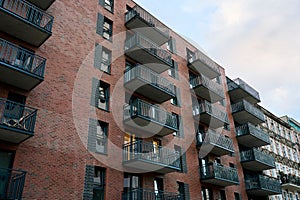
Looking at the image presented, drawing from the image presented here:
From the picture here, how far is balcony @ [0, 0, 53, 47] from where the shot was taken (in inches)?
525

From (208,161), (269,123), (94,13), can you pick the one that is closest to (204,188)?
(208,161)

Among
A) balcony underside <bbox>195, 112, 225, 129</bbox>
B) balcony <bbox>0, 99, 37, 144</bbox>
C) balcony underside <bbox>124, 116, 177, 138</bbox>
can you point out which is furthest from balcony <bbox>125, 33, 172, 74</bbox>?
balcony <bbox>0, 99, 37, 144</bbox>

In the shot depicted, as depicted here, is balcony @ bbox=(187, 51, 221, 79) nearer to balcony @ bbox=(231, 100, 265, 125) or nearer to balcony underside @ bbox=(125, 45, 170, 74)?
balcony @ bbox=(231, 100, 265, 125)

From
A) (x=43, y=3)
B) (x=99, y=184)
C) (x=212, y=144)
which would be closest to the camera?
(x=99, y=184)

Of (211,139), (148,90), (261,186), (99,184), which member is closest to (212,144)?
(211,139)

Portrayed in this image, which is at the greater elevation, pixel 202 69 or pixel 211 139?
pixel 202 69

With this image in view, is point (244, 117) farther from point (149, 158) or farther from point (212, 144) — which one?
point (149, 158)

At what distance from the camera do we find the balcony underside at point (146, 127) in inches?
655

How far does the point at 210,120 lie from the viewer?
22922 millimetres

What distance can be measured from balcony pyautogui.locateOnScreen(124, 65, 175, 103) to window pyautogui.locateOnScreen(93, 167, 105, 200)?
5.63 metres

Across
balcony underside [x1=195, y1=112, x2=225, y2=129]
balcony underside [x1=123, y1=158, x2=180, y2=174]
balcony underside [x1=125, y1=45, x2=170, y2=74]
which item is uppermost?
balcony underside [x1=125, y1=45, x2=170, y2=74]

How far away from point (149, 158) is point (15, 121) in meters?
7.00

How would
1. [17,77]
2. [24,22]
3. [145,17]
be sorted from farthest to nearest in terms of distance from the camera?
[145,17], [24,22], [17,77]

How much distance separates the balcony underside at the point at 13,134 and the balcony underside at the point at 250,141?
62.9ft
